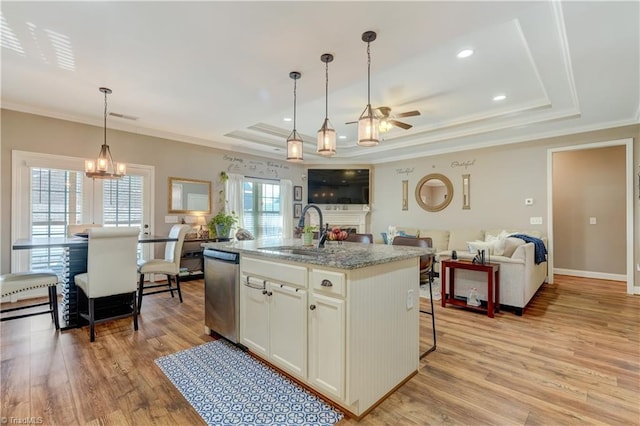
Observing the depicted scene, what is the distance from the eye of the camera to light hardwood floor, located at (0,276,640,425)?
5.97 feet

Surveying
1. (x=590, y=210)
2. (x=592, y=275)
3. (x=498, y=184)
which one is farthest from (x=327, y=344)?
(x=590, y=210)

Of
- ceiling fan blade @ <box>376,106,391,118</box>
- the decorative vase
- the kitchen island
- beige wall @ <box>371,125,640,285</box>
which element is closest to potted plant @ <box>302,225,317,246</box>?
the kitchen island

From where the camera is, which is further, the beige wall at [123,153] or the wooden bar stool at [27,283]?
the beige wall at [123,153]

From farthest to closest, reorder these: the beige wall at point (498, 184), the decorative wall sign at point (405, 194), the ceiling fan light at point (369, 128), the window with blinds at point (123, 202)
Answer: the decorative wall sign at point (405, 194) < the beige wall at point (498, 184) < the window with blinds at point (123, 202) < the ceiling fan light at point (369, 128)

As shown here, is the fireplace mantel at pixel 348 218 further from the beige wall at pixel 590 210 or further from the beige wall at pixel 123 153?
the beige wall at pixel 590 210

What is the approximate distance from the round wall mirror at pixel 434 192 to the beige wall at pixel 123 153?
3.49 meters

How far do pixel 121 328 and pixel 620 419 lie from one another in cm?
416

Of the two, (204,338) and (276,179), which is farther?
(276,179)

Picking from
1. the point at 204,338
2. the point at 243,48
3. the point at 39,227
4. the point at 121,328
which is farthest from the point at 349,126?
the point at 39,227

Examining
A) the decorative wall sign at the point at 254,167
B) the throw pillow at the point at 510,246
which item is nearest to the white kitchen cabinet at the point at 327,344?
the throw pillow at the point at 510,246

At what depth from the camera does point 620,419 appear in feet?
5.82

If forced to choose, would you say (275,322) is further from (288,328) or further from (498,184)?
(498,184)

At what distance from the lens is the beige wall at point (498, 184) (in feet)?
16.2

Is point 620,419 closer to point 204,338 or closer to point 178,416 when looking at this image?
point 178,416
